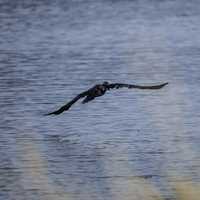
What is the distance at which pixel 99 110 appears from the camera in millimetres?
8094

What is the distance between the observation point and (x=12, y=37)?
13242 millimetres

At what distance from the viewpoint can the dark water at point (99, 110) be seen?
604cm

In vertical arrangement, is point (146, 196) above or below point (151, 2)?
above

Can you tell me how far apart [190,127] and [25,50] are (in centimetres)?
492

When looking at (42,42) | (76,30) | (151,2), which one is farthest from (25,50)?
(151,2)

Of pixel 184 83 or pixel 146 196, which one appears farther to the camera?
pixel 184 83

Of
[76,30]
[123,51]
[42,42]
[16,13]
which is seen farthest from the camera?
[16,13]

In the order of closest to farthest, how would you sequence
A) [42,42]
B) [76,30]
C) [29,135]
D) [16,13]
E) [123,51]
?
1. [29,135]
2. [123,51]
3. [42,42]
4. [76,30]
5. [16,13]

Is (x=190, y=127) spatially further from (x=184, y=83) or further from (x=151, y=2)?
(x=151, y=2)

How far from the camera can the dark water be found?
604 centimetres

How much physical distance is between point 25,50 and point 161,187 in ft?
20.8

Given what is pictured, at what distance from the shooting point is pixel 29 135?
728 centimetres

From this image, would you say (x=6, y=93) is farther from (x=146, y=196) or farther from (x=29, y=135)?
(x=146, y=196)

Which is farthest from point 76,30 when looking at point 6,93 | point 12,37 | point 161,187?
point 161,187
